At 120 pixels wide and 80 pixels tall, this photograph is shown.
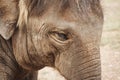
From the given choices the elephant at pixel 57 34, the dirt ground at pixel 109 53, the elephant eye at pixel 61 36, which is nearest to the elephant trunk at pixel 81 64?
the elephant at pixel 57 34

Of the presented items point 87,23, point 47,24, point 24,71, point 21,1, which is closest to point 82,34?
point 87,23

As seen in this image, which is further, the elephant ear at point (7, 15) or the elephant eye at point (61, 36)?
the elephant ear at point (7, 15)

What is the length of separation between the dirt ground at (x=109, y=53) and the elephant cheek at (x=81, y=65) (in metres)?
0.58

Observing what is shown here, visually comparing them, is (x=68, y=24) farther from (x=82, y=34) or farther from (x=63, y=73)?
(x=63, y=73)

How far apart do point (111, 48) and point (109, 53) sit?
1.24 feet

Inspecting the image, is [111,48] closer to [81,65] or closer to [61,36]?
[61,36]

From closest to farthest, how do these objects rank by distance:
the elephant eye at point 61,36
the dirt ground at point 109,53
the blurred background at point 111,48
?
1. the elephant eye at point 61,36
2. the dirt ground at point 109,53
3. the blurred background at point 111,48

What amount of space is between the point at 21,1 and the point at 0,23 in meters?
0.35

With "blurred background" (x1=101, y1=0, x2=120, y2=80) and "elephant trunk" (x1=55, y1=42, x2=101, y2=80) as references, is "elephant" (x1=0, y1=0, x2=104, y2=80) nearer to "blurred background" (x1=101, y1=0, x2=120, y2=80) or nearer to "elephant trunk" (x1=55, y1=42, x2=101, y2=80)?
"elephant trunk" (x1=55, y1=42, x2=101, y2=80)

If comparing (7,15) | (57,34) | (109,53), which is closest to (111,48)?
(109,53)

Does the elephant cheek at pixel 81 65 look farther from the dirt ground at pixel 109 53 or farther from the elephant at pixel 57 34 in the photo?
the dirt ground at pixel 109 53

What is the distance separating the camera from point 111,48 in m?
9.84

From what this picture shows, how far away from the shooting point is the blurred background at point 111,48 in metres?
7.98

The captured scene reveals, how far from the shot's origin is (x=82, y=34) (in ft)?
14.1
